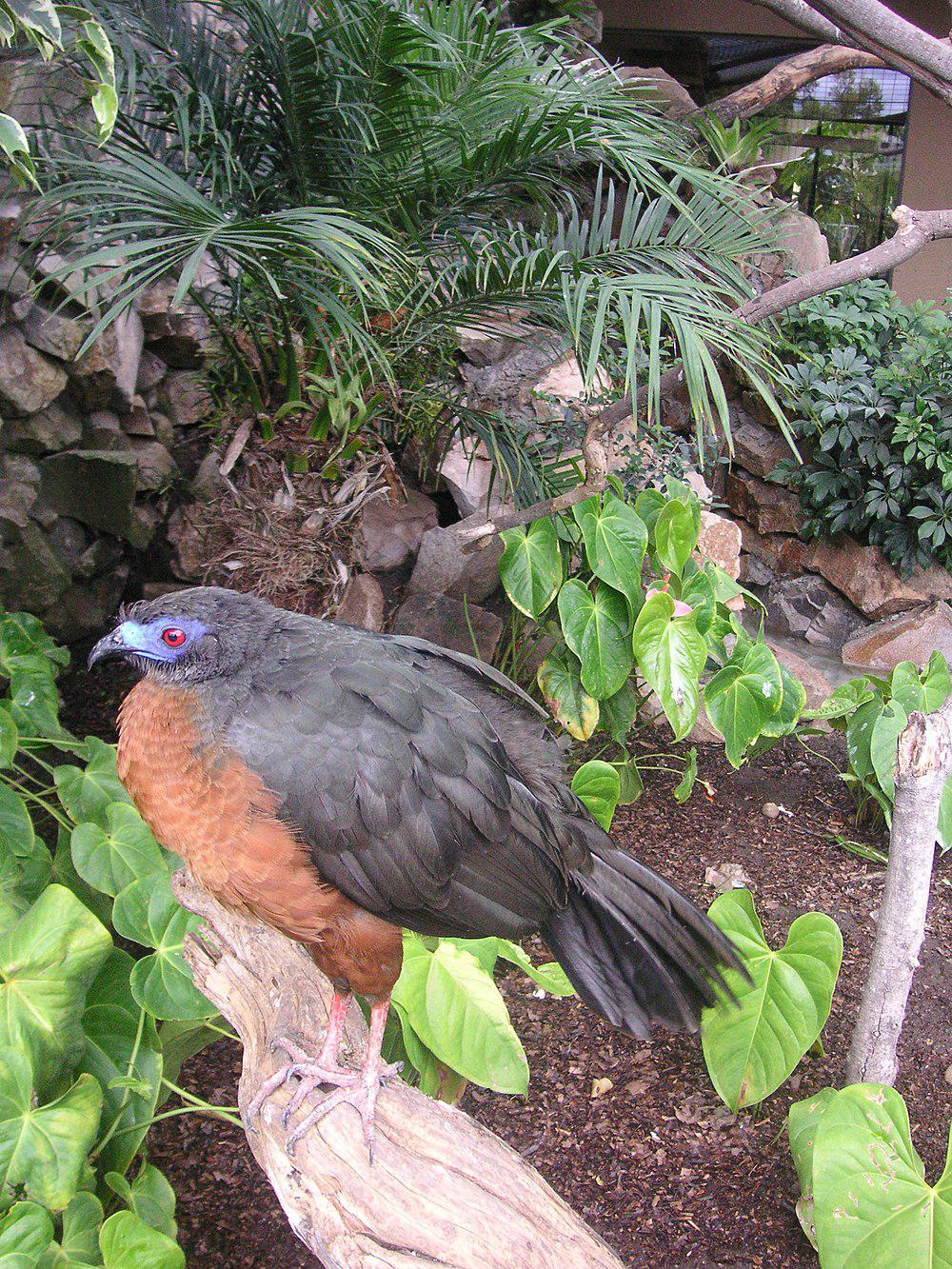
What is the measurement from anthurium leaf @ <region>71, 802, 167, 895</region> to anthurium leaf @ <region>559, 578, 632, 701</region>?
1.49 meters

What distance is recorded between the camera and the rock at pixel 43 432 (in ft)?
11.3

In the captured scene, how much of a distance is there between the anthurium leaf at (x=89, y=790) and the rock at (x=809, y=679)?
136 inches

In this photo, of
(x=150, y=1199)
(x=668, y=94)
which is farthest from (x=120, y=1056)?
(x=668, y=94)

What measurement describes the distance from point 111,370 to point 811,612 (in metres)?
4.03

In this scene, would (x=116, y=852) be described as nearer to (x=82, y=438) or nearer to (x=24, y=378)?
(x=24, y=378)

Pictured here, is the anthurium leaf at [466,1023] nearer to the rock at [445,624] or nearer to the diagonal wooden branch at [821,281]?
the diagonal wooden branch at [821,281]

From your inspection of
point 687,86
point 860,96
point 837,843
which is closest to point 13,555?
point 837,843

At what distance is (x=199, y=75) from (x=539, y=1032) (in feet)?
9.87

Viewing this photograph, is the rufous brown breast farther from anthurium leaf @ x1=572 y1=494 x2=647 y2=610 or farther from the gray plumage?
anthurium leaf @ x1=572 y1=494 x2=647 y2=610

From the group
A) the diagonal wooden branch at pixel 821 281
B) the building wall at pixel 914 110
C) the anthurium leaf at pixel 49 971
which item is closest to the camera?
the anthurium leaf at pixel 49 971

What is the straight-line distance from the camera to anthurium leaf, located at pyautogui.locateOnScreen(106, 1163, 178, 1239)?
198 centimetres

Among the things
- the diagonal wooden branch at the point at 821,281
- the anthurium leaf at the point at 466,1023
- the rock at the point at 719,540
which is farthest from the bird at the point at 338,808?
the rock at the point at 719,540

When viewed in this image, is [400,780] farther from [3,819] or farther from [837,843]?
[837,843]

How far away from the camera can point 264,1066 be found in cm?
182
